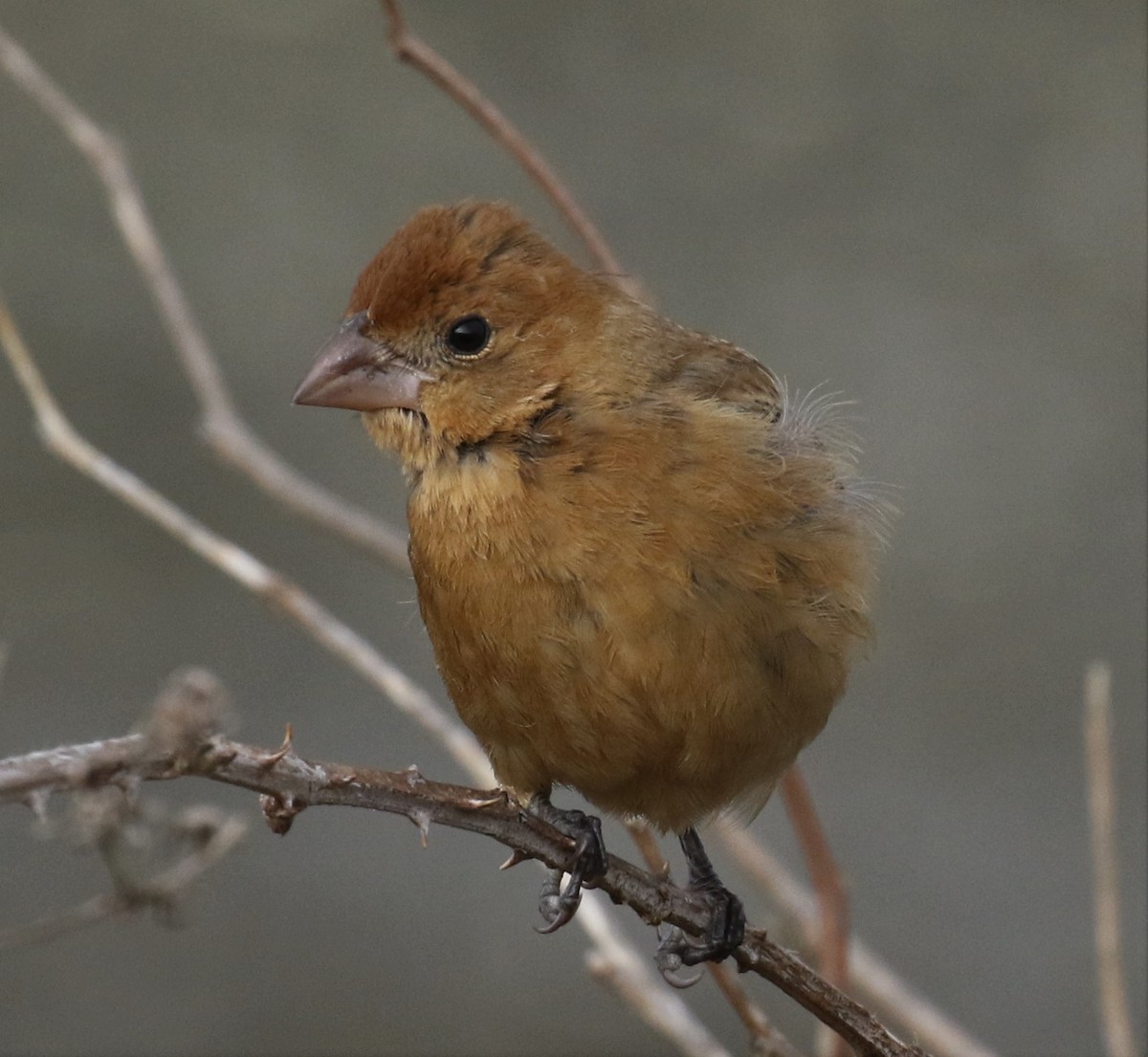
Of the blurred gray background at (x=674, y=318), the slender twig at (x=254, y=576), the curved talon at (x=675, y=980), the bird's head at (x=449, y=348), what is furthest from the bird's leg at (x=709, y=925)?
the blurred gray background at (x=674, y=318)

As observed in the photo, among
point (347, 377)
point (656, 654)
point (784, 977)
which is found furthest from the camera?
point (347, 377)

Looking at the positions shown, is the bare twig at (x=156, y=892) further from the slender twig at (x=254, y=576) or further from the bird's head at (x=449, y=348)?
the bird's head at (x=449, y=348)

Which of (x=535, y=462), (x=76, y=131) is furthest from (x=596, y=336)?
(x=76, y=131)

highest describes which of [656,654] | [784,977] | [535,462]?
[535,462]

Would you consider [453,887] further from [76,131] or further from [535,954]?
[76,131]

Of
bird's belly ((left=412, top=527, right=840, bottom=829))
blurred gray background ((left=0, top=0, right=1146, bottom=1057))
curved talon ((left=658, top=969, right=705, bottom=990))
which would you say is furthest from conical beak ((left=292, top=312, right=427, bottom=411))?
blurred gray background ((left=0, top=0, right=1146, bottom=1057))

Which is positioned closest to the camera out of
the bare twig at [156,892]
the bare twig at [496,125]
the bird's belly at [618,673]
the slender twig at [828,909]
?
the bare twig at [156,892]

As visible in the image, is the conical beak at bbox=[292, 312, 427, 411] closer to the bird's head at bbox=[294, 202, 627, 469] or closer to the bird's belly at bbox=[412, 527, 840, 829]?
the bird's head at bbox=[294, 202, 627, 469]
